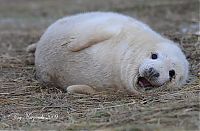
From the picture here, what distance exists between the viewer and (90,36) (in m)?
5.81

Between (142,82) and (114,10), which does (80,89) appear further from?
(114,10)

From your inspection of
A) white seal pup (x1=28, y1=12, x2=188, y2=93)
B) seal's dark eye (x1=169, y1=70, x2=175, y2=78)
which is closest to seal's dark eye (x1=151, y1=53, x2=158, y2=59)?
white seal pup (x1=28, y1=12, x2=188, y2=93)

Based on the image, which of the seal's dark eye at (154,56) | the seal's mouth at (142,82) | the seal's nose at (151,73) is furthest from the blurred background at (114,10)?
the seal's nose at (151,73)

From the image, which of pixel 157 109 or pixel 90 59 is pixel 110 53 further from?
pixel 157 109

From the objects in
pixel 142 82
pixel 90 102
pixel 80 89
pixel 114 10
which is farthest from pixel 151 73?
pixel 114 10

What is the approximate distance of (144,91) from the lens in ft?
16.7

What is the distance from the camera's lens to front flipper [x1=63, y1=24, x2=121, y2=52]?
5.77 m

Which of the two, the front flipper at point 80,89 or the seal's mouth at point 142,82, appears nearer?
the seal's mouth at point 142,82

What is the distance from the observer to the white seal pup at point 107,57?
5.18 meters

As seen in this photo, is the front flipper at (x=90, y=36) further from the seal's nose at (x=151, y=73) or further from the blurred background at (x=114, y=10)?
the blurred background at (x=114, y=10)

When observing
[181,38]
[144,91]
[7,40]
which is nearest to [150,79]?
[144,91]

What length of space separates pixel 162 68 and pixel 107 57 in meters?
0.74

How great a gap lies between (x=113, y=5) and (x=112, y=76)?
6.15 m

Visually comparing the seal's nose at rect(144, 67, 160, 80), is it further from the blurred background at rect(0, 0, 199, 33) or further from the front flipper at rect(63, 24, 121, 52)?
the blurred background at rect(0, 0, 199, 33)
